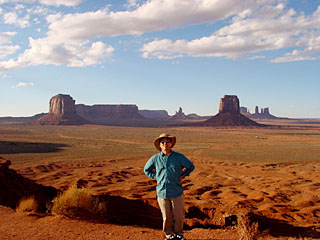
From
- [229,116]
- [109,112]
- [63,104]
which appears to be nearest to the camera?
[229,116]

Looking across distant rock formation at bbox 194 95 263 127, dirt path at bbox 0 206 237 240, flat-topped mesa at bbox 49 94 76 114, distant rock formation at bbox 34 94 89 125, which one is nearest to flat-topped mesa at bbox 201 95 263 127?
distant rock formation at bbox 194 95 263 127

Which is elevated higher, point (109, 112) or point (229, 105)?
point (229, 105)

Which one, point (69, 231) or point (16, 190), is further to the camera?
point (16, 190)

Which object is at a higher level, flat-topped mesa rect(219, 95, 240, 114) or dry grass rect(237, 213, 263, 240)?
flat-topped mesa rect(219, 95, 240, 114)

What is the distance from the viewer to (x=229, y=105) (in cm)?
13312

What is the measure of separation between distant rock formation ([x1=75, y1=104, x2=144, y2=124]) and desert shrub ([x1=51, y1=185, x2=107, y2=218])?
166069 mm

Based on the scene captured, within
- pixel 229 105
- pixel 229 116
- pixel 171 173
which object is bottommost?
pixel 171 173

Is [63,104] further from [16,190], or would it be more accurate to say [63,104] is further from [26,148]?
[16,190]

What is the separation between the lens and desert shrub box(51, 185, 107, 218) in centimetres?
645

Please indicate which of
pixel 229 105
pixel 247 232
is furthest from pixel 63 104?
pixel 247 232

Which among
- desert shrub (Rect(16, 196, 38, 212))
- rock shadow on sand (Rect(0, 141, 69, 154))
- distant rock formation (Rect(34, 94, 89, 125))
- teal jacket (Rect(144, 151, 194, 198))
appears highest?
distant rock formation (Rect(34, 94, 89, 125))

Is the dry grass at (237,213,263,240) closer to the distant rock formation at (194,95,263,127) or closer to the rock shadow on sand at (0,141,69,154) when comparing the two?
the rock shadow on sand at (0,141,69,154)

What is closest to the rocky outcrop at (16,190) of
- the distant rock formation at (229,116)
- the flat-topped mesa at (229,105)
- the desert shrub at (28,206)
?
the desert shrub at (28,206)

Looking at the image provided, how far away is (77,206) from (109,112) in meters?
176
